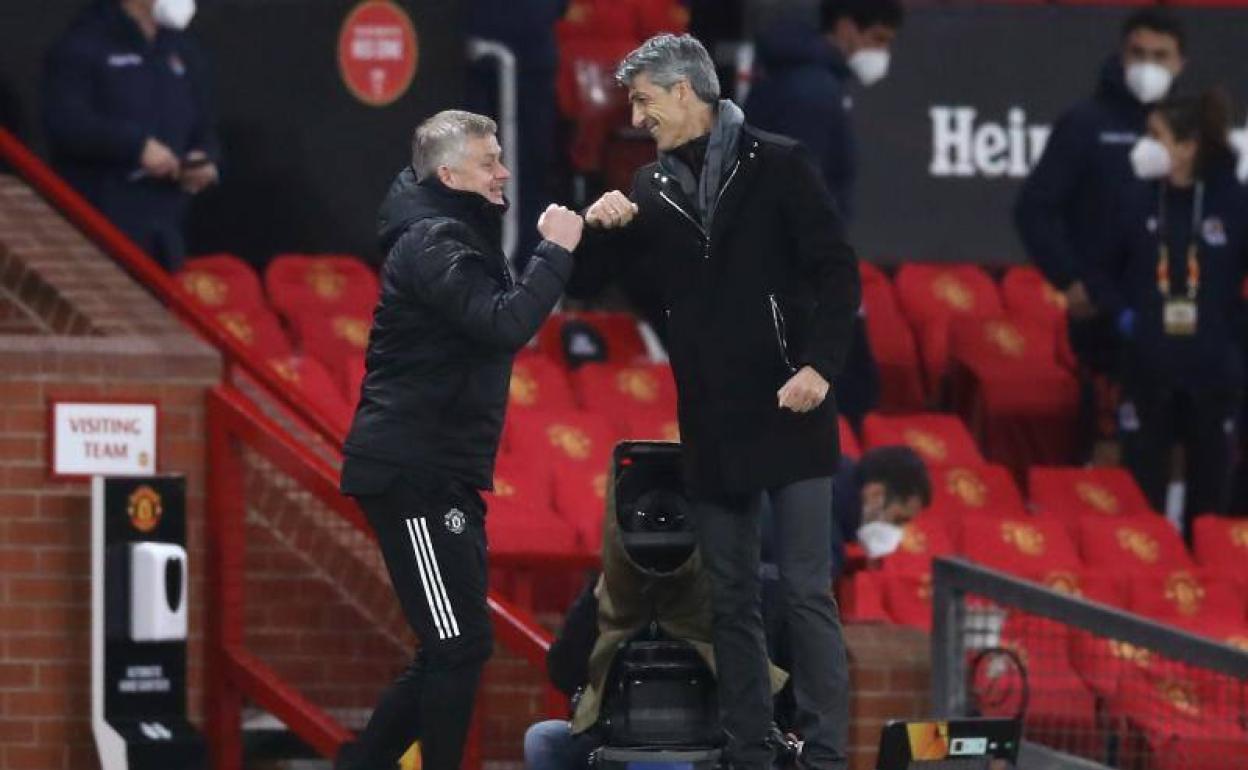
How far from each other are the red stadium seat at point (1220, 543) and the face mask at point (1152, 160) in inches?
52.8

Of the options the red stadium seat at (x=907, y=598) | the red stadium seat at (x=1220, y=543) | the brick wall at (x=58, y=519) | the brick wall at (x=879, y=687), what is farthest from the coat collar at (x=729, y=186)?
the red stadium seat at (x=1220, y=543)

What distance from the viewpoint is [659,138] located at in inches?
311

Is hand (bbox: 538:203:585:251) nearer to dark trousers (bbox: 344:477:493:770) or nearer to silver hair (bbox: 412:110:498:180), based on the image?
silver hair (bbox: 412:110:498:180)

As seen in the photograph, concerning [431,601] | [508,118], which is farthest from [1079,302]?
[431,601]

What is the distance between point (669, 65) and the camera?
7.79 m

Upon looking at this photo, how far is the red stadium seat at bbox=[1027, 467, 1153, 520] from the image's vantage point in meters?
12.4

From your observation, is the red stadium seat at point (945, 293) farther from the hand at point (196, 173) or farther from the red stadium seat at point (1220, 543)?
the hand at point (196, 173)

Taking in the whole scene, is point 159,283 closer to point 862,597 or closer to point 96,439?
point 96,439

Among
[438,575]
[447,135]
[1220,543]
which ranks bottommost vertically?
[1220,543]

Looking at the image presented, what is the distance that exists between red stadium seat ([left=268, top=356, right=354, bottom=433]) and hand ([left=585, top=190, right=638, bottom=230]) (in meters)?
3.55

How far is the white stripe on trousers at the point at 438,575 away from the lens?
26.2 feet

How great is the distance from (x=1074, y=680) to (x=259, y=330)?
3.78m

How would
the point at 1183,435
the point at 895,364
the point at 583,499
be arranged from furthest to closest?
the point at 895,364 < the point at 1183,435 < the point at 583,499

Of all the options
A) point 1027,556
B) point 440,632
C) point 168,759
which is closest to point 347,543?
point 168,759
